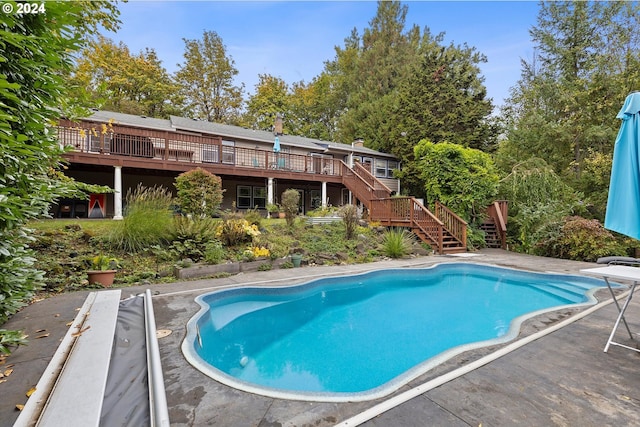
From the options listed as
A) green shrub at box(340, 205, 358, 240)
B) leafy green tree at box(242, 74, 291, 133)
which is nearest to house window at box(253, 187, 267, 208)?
green shrub at box(340, 205, 358, 240)

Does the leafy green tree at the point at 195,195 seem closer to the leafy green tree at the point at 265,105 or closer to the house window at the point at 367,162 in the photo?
the house window at the point at 367,162

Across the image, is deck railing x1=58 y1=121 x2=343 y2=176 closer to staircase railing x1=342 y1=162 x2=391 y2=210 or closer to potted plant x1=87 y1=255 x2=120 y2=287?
staircase railing x1=342 y1=162 x2=391 y2=210

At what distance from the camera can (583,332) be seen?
3471 millimetres

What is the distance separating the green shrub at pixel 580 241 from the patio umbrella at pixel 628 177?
7.92 metres

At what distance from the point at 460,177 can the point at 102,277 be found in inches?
466

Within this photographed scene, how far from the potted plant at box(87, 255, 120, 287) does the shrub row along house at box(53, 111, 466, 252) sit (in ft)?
11.7

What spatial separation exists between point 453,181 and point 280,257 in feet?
26.2

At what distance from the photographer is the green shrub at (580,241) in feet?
29.3

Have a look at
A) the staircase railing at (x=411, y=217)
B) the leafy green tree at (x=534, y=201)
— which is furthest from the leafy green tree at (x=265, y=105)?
the leafy green tree at (x=534, y=201)

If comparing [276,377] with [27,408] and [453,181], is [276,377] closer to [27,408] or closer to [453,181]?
[27,408]

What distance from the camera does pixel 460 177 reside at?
11.7 meters

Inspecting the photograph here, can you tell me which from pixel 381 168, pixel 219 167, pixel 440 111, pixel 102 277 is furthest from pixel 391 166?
pixel 102 277

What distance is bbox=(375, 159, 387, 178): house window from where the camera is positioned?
69.2 feet

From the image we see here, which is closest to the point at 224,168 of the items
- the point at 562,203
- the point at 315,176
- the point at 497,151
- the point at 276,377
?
the point at 315,176
